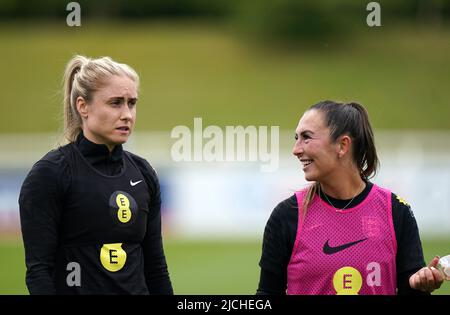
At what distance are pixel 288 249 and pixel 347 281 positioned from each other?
0.31 meters

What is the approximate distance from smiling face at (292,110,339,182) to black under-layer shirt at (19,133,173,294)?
781mm

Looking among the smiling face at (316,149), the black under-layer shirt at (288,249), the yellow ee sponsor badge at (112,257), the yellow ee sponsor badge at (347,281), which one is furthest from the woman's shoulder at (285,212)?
the yellow ee sponsor badge at (112,257)

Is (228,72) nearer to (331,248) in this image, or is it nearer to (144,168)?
(144,168)

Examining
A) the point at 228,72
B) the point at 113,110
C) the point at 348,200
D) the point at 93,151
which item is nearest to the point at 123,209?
the point at 93,151

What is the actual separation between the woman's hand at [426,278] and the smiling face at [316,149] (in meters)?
0.65

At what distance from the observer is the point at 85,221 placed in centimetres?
394

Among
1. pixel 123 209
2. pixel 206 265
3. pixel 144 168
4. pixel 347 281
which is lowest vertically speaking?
pixel 206 265

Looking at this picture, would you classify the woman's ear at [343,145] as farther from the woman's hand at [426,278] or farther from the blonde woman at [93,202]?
the blonde woman at [93,202]

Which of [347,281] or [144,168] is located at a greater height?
[144,168]

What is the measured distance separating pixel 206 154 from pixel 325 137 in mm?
9224
